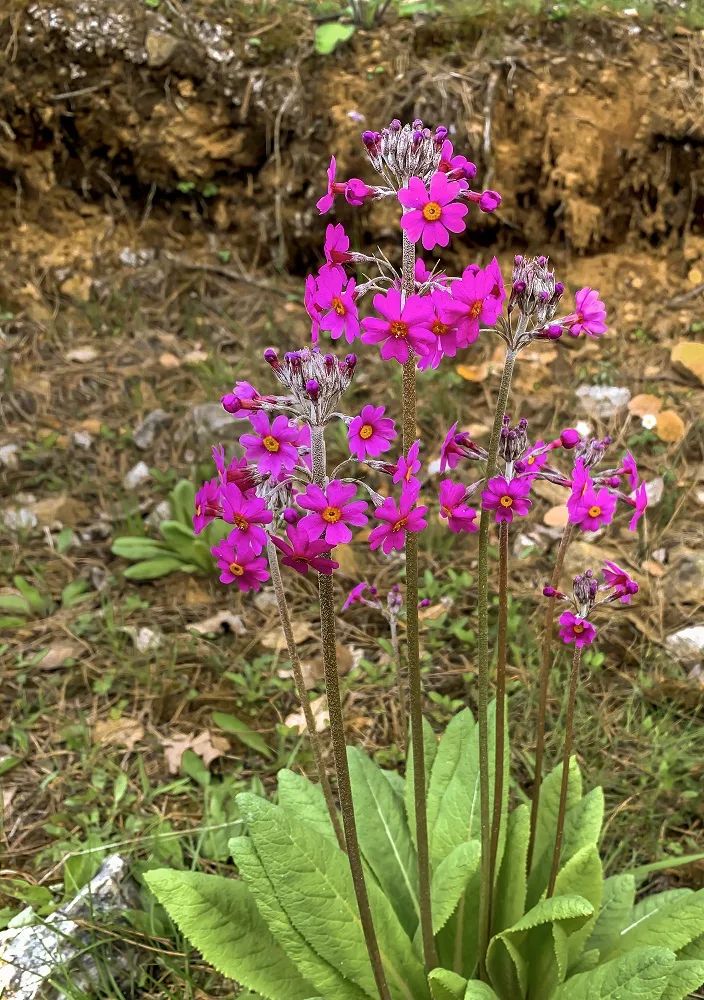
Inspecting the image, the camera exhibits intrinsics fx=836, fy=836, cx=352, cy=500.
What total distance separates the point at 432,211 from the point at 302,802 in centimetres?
179

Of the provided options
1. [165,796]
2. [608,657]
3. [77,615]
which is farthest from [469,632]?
[77,615]

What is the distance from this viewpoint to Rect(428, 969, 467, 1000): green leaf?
1962 millimetres

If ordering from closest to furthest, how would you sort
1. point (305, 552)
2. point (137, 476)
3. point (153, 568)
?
point (305, 552), point (153, 568), point (137, 476)

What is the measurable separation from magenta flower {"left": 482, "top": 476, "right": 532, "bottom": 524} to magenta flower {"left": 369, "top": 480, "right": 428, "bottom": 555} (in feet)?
0.83

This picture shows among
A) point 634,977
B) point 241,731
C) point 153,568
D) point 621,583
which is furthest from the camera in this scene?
point 153,568

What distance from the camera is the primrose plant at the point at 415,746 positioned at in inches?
58.9

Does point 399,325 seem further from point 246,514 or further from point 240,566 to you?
point 240,566

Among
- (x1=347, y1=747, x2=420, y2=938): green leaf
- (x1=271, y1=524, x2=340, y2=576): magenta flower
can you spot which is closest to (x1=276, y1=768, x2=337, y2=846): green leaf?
(x1=347, y1=747, x2=420, y2=938): green leaf

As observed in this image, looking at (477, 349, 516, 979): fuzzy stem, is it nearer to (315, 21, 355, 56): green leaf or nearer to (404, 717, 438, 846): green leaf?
(404, 717, 438, 846): green leaf

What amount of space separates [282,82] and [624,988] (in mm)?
5478

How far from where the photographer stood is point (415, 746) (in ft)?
5.80

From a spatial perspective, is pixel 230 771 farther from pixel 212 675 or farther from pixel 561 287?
pixel 561 287

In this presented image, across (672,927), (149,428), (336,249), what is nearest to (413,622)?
(336,249)

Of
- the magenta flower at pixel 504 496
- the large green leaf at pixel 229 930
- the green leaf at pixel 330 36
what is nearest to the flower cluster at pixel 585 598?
the magenta flower at pixel 504 496
